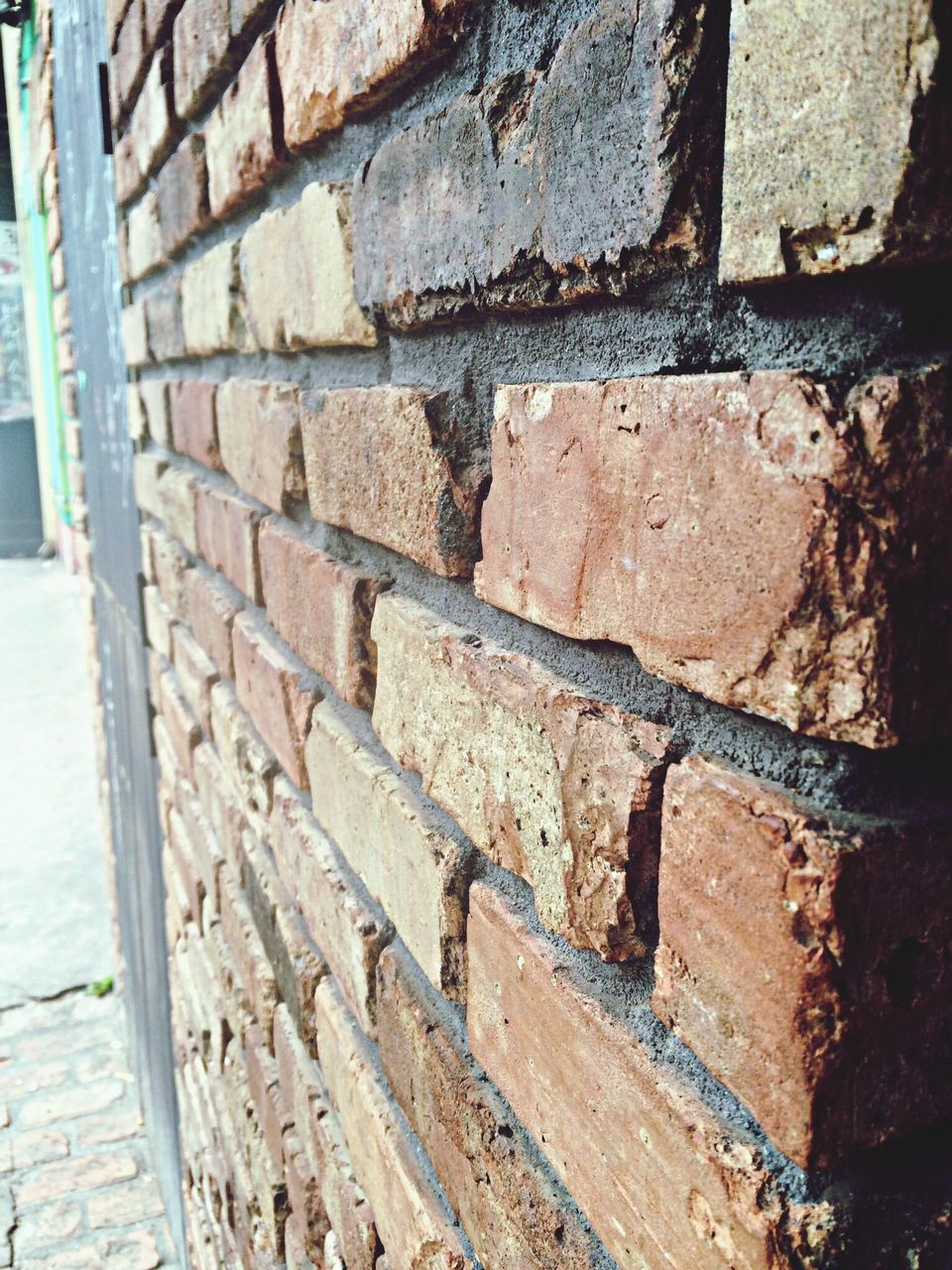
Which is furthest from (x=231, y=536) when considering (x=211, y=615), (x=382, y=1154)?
(x=382, y=1154)

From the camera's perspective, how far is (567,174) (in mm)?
495

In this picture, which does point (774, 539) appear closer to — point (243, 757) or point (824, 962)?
point (824, 962)

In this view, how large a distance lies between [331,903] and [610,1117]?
49cm

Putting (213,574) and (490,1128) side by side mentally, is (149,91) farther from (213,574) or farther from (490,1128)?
(490,1128)

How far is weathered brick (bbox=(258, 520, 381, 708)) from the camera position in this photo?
86cm

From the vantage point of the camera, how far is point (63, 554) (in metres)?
10.4

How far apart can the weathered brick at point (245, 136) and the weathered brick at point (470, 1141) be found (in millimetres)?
727

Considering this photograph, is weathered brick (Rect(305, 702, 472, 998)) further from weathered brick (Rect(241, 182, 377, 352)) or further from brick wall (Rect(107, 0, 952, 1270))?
weathered brick (Rect(241, 182, 377, 352))

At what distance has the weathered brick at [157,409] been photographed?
168cm

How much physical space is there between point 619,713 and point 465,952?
11.0 inches

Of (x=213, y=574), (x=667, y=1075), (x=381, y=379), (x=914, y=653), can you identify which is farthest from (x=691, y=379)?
(x=213, y=574)

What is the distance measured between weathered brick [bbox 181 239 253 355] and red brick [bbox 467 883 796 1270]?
2.49 feet

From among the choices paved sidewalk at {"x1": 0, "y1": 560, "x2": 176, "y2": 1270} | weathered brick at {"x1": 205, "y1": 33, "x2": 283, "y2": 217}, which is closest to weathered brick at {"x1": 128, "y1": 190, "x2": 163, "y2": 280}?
weathered brick at {"x1": 205, "y1": 33, "x2": 283, "y2": 217}

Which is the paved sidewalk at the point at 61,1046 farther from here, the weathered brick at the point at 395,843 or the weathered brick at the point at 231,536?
the weathered brick at the point at 395,843
